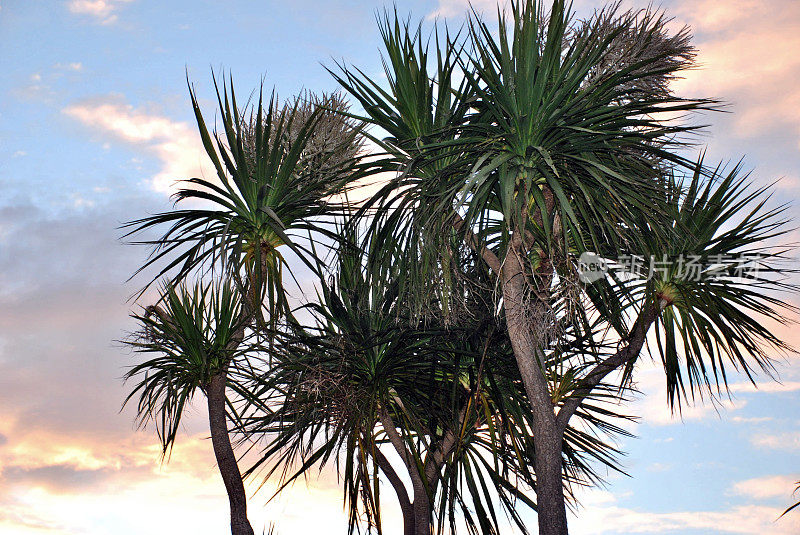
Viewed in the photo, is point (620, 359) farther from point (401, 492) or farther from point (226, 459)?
point (226, 459)

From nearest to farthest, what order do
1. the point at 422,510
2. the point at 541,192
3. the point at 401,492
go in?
the point at 541,192 < the point at 422,510 < the point at 401,492

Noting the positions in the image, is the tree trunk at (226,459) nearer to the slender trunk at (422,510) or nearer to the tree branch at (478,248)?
the slender trunk at (422,510)

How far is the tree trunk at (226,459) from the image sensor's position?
7801 millimetres

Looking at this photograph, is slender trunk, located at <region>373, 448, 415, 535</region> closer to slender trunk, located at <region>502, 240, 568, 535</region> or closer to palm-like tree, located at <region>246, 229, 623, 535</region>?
palm-like tree, located at <region>246, 229, 623, 535</region>

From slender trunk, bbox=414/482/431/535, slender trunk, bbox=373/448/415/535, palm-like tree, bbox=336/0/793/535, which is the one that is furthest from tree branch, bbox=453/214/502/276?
slender trunk, bbox=373/448/415/535

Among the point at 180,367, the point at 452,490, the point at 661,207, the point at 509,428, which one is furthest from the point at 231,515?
the point at 661,207

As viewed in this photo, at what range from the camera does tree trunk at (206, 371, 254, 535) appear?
7801 millimetres

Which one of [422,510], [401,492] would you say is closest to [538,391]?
[422,510]

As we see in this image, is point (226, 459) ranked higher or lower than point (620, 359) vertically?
lower

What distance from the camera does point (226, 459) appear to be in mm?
7930

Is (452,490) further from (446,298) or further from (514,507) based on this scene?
(446,298)

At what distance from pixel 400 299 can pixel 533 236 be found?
4.20 ft

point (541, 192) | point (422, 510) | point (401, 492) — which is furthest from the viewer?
point (401, 492)

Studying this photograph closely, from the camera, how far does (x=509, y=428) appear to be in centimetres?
754
